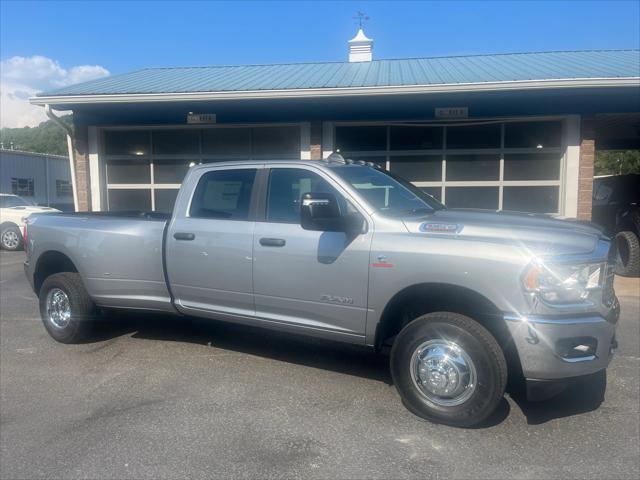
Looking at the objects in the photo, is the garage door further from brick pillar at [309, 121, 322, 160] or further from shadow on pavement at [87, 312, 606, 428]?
shadow on pavement at [87, 312, 606, 428]

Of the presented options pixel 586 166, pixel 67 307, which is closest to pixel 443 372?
pixel 67 307

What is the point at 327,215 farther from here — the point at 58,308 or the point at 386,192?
the point at 58,308

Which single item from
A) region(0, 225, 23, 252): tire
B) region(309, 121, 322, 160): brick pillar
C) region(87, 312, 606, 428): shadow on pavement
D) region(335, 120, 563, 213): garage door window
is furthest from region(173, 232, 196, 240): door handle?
region(0, 225, 23, 252): tire

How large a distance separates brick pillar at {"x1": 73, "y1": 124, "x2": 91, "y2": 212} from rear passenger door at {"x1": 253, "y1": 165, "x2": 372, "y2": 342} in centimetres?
909

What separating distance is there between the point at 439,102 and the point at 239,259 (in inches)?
289

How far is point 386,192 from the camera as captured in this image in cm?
461

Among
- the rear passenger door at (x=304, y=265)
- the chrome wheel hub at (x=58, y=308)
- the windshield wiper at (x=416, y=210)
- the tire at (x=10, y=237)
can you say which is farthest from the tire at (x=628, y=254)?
the tire at (x=10, y=237)

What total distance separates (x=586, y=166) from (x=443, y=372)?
27.9 feet

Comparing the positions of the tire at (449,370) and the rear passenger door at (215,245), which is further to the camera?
the rear passenger door at (215,245)

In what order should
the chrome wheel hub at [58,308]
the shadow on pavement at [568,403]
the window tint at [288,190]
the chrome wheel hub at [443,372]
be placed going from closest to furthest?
the chrome wheel hub at [443,372], the shadow on pavement at [568,403], the window tint at [288,190], the chrome wheel hub at [58,308]

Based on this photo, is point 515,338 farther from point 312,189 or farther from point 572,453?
point 312,189

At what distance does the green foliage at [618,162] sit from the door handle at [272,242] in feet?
85.3

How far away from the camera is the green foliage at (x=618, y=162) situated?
1094 inches

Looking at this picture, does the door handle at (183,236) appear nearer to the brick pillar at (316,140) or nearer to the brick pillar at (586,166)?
the brick pillar at (316,140)
